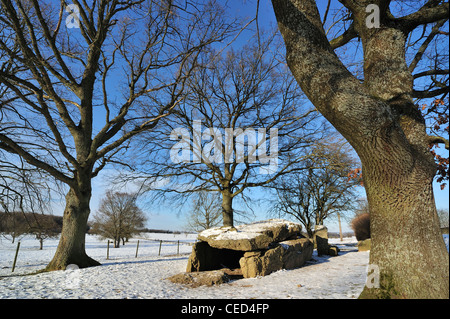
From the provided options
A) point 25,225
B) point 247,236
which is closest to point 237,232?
point 247,236

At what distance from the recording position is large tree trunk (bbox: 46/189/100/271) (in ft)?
24.0

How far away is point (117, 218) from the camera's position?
26359mm

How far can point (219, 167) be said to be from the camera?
1268 centimetres

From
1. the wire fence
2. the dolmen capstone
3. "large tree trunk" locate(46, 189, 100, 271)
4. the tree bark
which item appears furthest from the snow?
the wire fence

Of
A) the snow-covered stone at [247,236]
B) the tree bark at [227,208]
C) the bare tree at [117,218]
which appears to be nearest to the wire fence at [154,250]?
the bare tree at [117,218]

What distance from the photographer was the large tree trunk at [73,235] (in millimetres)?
7301

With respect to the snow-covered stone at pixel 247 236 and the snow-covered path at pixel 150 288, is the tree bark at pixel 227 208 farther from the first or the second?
the snow-covered path at pixel 150 288

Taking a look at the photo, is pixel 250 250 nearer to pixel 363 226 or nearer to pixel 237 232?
pixel 237 232

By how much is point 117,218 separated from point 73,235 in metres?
20.6

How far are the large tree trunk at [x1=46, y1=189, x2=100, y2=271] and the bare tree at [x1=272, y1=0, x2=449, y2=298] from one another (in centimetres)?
798

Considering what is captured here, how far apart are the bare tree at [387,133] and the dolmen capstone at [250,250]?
4385mm
